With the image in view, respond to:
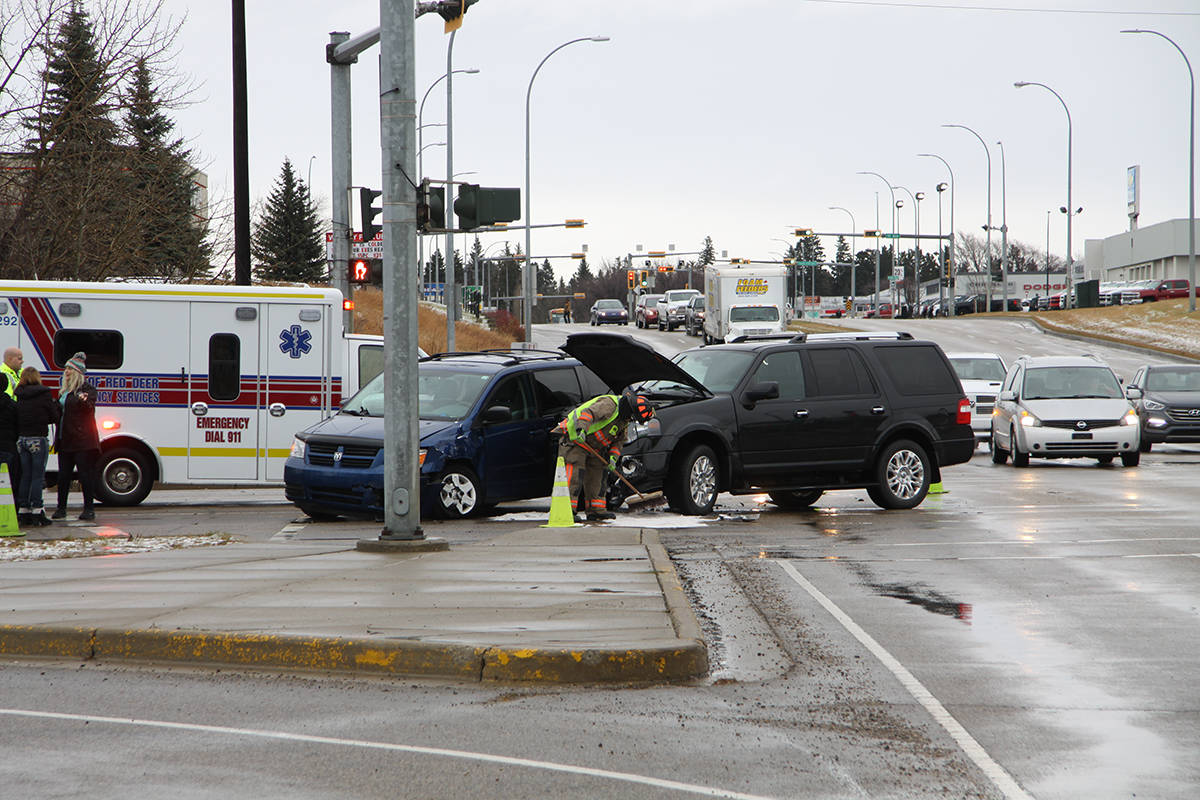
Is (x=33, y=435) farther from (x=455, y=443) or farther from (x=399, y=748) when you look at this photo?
(x=399, y=748)

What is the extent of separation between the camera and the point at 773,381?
52.2 ft

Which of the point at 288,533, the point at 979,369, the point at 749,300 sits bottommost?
the point at 288,533

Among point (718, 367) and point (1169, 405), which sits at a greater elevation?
point (718, 367)

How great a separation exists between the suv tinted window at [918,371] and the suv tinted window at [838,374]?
0.36 meters

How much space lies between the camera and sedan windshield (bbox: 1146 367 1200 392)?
1056 inches

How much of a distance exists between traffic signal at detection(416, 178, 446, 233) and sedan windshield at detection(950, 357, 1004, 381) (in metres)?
19.7

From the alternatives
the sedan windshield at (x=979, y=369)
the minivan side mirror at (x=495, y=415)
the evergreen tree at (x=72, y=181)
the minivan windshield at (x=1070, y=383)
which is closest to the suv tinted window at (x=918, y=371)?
the minivan side mirror at (x=495, y=415)

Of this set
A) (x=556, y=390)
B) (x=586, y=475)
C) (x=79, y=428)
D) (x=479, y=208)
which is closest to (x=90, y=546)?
(x=79, y=428)

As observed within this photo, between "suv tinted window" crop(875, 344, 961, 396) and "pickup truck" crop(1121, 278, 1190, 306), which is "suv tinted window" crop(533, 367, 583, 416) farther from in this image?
"pickup truck" crop(1121, 278, 1190, 306)

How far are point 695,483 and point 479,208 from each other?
14.6ft

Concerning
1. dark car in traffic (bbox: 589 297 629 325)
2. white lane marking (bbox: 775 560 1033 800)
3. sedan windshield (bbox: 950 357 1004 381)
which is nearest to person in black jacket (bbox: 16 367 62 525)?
white lane marking (bbox: 775 560 1033 800)

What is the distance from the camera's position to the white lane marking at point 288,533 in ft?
44.8

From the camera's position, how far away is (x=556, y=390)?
1617 centimetres

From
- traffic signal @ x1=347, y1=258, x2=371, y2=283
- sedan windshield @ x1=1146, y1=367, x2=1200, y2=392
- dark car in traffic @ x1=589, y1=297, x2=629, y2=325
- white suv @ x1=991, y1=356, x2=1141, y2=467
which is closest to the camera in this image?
traffic signal @ x1=347, y1=258, x2=371, y2=283
